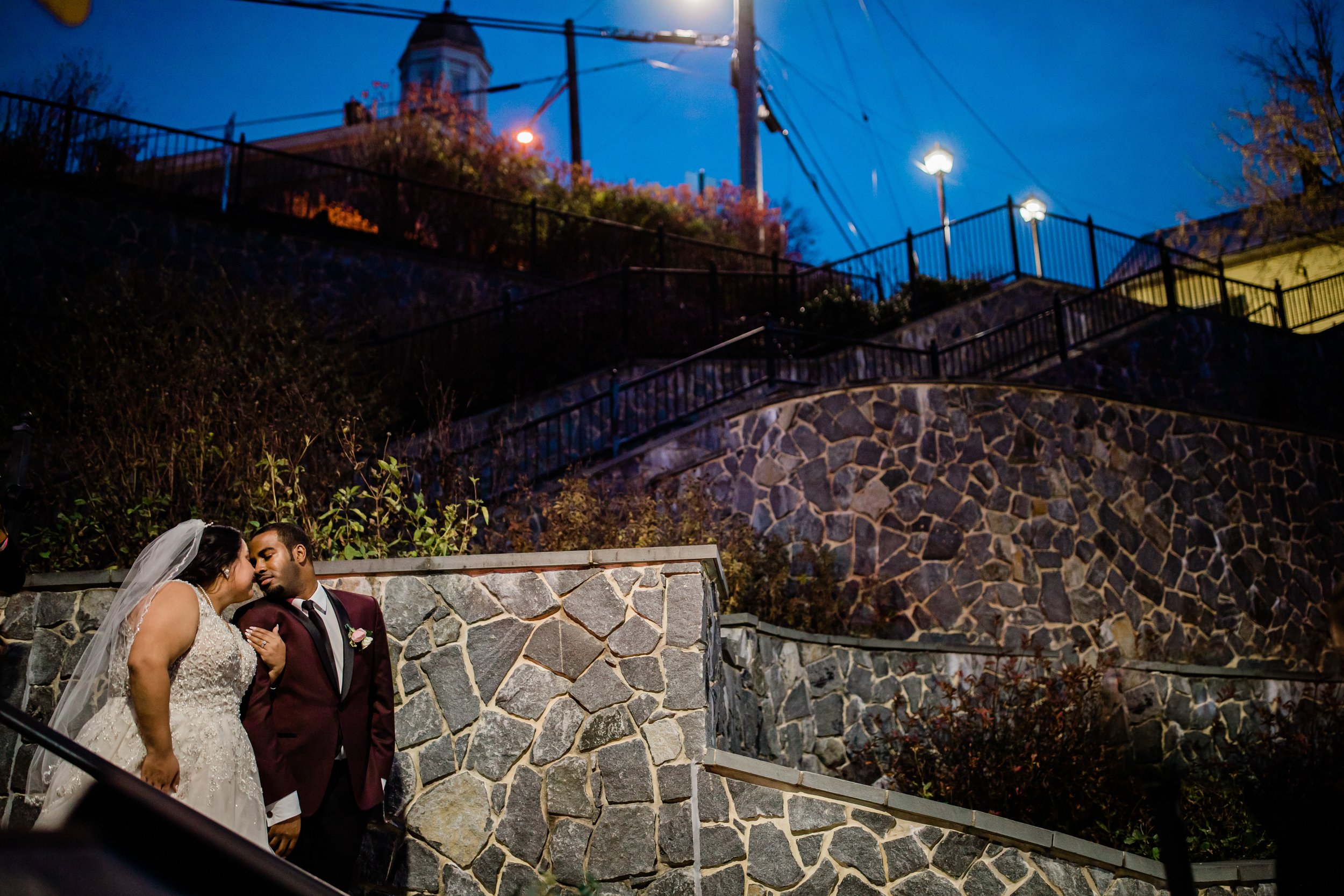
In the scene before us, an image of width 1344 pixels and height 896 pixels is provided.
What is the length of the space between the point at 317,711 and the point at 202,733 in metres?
0.54

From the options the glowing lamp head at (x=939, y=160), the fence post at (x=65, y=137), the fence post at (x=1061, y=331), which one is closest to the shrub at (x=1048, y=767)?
the fence post at (x=1061, y=331)

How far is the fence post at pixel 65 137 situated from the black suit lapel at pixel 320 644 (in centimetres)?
1369

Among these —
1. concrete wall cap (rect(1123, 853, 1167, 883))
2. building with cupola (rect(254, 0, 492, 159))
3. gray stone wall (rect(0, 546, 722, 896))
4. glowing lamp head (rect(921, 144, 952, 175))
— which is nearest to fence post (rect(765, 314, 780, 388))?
gray stone wall (rect(0, 546, 722, 896))

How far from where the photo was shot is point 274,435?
755 centimetres

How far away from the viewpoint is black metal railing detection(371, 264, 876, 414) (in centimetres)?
1423

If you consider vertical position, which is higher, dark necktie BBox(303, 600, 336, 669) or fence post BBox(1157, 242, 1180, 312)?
fence post BBox(1157, 242, 1180, 312)

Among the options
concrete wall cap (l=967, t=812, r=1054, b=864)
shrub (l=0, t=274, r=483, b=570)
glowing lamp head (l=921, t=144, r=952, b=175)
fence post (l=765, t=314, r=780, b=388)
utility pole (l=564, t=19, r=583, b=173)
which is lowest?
concrete wall cap (l=967, t=812, r=1054, b=864)

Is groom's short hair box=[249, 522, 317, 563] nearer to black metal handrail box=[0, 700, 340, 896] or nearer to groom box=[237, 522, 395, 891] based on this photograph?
groom box=[237, 522, 395, 891]

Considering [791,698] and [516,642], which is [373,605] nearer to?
[516,642]

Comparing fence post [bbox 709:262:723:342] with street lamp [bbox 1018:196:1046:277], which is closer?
fence post [bbox 709:262:723:342]

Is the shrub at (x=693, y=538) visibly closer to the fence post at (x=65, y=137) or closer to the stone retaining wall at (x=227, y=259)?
the stone retaining wall at (x=227, y=259)

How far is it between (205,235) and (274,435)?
9.60 meters

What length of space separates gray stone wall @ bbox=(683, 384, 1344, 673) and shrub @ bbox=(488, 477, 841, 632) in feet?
1.71

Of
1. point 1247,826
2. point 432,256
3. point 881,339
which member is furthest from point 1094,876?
A: point 432,256
